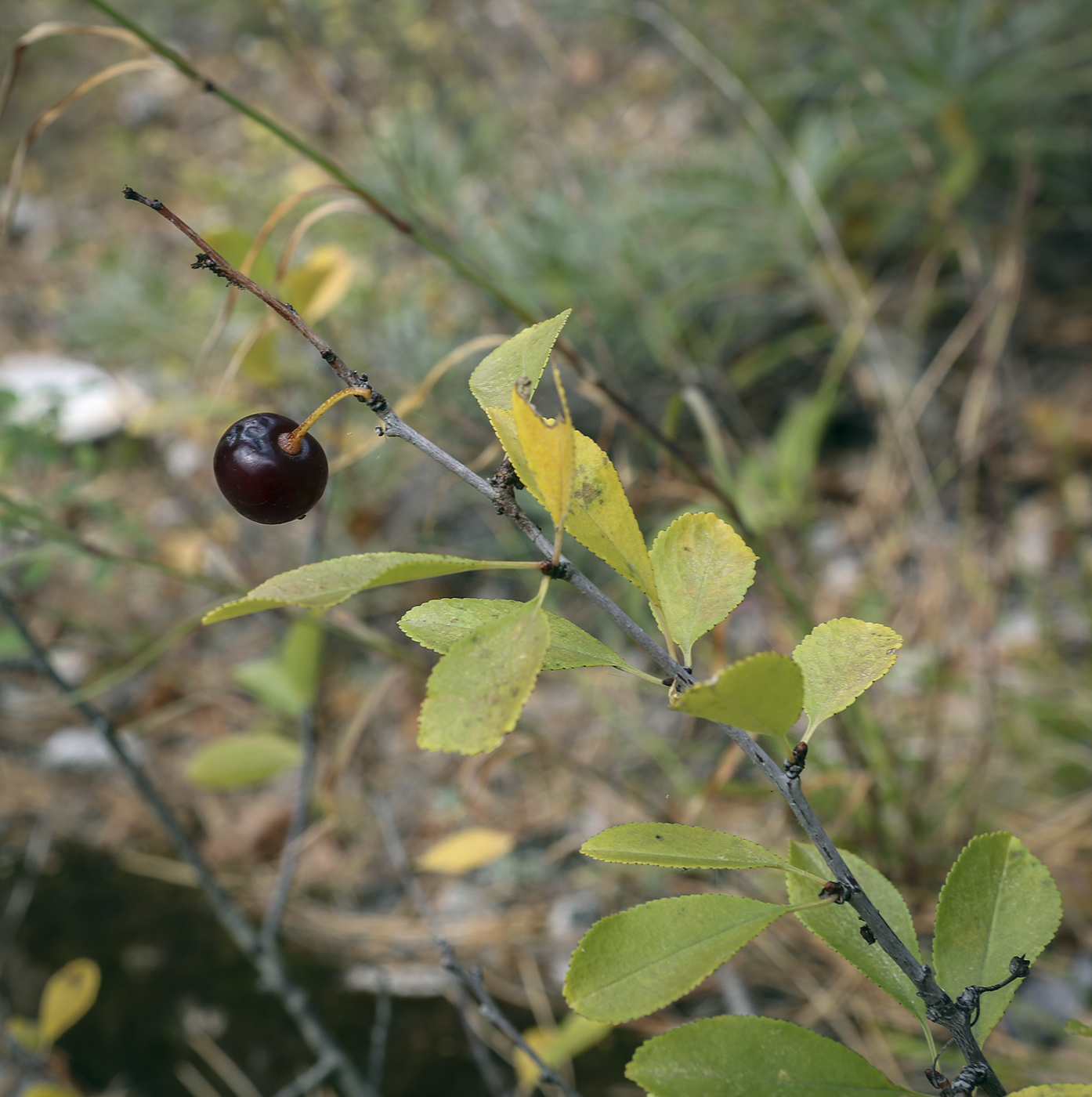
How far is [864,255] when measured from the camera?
87.4 inches

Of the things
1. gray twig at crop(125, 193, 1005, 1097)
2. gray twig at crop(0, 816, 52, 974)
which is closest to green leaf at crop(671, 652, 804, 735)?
gray twig at crop(125, 193, 1005, 1097)

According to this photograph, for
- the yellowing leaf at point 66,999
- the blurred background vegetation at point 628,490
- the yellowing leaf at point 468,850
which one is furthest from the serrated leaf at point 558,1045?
the yellowing leaf at point 66,999

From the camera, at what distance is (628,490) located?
1.03 m

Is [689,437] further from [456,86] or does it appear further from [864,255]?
[456,86]

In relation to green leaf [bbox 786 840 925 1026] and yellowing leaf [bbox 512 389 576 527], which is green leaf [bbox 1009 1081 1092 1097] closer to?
green leaf [bbox 786 840 925 1026]

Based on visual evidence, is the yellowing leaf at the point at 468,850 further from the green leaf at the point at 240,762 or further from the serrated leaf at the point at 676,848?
the serrated leaf at the point at 676,848

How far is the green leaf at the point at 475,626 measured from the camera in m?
0.35

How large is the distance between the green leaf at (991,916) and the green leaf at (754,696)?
0.49 feet

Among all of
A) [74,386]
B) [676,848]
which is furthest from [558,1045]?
[74,386]

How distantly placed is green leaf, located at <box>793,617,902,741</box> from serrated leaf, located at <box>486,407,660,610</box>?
0.09 metres

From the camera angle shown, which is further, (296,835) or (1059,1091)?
(296,835)

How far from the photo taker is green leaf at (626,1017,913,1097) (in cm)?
34

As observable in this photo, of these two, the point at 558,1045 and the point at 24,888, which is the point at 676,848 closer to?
the point at 558,1045

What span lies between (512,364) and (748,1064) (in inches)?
11.6
